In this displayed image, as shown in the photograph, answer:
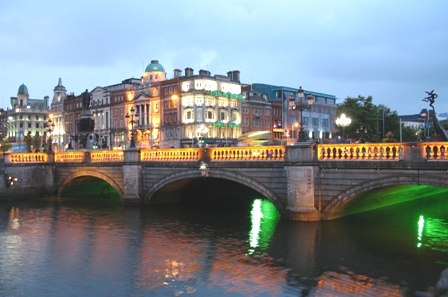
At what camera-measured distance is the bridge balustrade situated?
151 feet

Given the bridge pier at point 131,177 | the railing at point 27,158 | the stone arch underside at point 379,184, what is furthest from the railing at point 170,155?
the railing at point 27,158

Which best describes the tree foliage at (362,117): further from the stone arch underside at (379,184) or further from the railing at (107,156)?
the stone arch underside at (379,184)

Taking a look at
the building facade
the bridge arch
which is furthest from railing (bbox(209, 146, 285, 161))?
the building facade

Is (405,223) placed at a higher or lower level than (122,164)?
lower

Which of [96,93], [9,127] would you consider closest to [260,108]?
[96,93]

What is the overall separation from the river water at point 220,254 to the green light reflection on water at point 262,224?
92 millimetres

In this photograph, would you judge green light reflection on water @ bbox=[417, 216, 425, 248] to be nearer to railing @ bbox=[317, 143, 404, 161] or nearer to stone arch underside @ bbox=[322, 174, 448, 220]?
stone arch underside @ bbox=[322, 174, 448, 220]

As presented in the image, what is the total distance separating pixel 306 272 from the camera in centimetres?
2066

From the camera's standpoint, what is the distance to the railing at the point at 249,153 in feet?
102

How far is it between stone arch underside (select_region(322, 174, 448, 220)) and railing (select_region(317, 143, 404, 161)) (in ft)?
3.57

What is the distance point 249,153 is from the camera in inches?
1288

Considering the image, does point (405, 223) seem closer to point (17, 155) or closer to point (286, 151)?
point (286, 151)

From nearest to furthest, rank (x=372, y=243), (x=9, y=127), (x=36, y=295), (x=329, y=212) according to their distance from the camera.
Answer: (x=36, y=295)
(x=372, y=243)
(x=329, y=212)
(x=9, y=127)

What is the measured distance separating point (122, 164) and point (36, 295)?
23.4 metres
